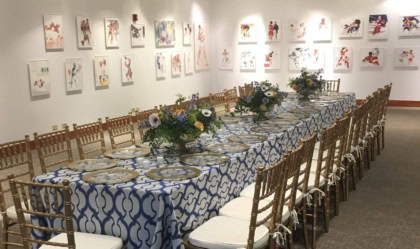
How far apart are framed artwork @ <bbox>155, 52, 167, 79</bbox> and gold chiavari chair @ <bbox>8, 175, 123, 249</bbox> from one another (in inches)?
280

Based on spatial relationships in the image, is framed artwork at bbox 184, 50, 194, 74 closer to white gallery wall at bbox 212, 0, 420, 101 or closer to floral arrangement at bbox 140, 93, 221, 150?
white gallery wall at bbox 212, 0, 420, 101

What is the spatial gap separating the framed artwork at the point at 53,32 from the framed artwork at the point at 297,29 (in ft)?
18.7

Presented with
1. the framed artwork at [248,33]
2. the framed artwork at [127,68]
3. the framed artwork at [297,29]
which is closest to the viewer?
the framed artwork at [127,68]

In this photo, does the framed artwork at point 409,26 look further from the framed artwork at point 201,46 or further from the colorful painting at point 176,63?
the colorful painting at point 176,63

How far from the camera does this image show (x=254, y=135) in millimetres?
4223

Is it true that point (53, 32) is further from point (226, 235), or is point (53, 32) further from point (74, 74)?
point (226, 235)

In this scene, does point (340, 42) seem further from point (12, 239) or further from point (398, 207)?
point (12, 239)

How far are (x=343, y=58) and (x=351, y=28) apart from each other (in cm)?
69

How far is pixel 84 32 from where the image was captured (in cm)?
813

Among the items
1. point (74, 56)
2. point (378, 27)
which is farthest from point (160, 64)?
point (378, 27)

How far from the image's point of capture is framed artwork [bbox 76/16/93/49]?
802 cm

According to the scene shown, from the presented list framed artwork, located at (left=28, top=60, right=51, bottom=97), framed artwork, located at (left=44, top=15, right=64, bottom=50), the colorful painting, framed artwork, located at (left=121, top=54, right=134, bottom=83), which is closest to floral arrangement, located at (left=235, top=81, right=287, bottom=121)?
framed artwork, located at (left=28, top=60, right=51, bottom=97)

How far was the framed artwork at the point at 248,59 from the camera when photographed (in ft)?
38.8

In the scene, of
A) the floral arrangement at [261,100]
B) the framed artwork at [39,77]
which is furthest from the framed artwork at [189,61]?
the floral arrangement at [261,100]
